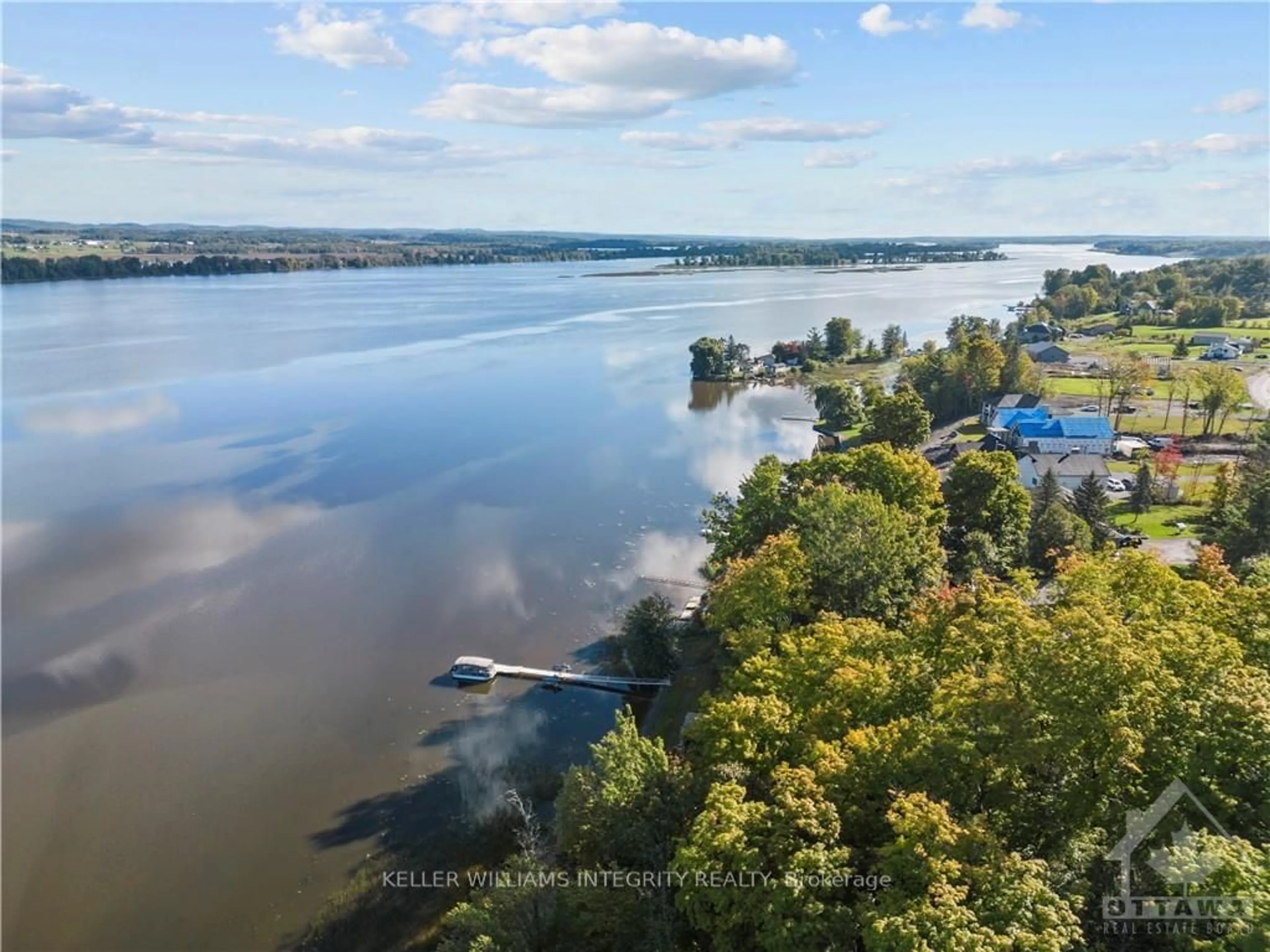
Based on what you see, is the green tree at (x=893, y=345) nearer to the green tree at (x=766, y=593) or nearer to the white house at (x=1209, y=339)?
the white house at (x=1209, y=339)

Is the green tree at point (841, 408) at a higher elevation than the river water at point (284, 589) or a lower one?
higher

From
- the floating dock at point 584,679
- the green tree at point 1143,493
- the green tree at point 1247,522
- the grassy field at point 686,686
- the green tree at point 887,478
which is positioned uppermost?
the green tree at point 887,478

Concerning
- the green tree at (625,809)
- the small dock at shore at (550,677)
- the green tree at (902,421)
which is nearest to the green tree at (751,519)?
the small dock at shore at (550,677)

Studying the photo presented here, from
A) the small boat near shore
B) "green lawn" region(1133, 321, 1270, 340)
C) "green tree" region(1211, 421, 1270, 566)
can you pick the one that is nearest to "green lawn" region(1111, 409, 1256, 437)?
"green tree" region(1211, 421, 1270, 566)

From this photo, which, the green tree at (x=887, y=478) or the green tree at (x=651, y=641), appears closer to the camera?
the green tree at (x=651, y=641)

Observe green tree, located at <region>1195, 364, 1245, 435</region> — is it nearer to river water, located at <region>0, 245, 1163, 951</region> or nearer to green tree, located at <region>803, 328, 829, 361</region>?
river water, located at <region>0, 245, 1163, 951</region>
